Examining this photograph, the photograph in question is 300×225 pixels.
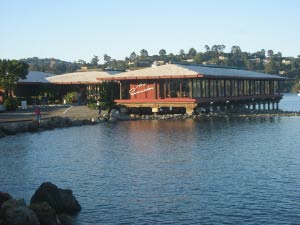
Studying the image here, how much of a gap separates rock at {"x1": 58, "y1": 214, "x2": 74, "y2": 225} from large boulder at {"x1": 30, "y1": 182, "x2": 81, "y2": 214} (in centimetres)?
142

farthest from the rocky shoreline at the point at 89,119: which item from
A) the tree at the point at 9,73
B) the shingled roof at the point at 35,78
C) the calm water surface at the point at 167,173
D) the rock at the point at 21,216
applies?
the rock at the point at 21,216

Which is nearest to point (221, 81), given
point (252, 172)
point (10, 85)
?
point (10, 85)

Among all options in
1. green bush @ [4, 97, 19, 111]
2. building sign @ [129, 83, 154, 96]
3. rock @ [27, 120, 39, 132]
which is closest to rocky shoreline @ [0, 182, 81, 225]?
rock @ [27, 120, 39, 132]

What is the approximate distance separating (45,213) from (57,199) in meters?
2.66

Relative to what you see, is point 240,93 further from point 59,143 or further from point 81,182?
point 81,182

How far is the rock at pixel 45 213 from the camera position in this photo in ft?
72.1

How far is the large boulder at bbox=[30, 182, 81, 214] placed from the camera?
24672mm

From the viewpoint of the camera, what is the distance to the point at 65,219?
23000 mm

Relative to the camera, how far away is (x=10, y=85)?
84062 millimetres

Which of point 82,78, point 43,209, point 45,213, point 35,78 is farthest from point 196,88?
point 45,213

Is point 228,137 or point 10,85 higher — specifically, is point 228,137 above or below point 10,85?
below

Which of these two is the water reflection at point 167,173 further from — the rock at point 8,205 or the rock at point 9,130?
the rock at point 8,205

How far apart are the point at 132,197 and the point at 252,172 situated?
9.43 metres

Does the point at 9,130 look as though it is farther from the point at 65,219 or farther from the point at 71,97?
the point at 65,219
